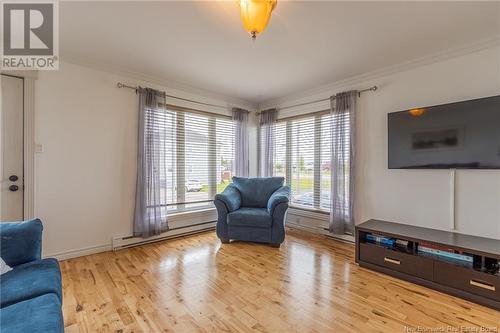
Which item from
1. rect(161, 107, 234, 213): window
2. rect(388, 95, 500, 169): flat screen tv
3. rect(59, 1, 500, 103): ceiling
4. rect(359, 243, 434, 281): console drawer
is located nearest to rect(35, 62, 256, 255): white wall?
rect(59, 1, 500, 103): ceiling

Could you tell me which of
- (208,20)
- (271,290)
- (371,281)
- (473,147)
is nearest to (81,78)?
(208,20)

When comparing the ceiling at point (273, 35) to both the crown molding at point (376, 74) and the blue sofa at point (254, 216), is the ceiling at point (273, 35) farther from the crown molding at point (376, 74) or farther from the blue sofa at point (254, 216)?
the blue sofa at point (254, 216)

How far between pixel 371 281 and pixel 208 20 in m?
2.87

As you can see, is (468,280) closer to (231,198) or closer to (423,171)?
(423,171)

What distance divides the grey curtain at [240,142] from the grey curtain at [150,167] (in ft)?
4.44

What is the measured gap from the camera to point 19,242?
1578 millimetres

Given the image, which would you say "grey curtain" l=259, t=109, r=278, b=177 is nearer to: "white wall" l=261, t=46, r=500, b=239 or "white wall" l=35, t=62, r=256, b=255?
"white wall" l=261, t=46, r=500, b=239

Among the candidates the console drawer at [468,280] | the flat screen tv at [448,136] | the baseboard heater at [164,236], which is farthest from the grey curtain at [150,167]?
the console drawer at [468,280]

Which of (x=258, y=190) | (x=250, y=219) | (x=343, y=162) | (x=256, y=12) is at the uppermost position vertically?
(x=256, y=12)

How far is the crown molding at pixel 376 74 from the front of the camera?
2426 mm

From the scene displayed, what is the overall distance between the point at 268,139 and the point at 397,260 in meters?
2.83

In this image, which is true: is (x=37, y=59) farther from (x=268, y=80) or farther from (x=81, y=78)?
(x=268, y=80)

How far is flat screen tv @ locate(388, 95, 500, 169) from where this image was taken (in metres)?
2.28

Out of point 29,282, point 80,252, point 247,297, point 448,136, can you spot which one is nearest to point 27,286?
point 29,282
